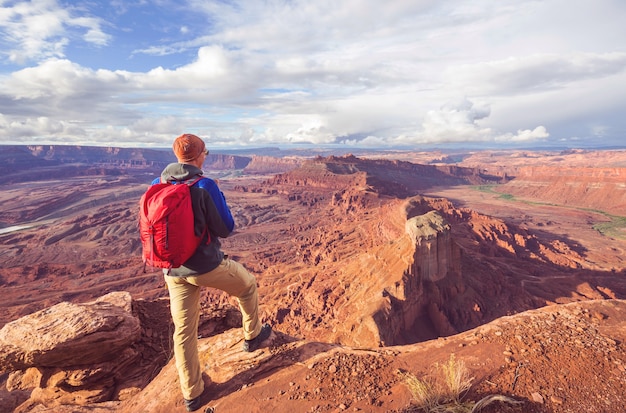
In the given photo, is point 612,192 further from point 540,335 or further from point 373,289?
point 540,335

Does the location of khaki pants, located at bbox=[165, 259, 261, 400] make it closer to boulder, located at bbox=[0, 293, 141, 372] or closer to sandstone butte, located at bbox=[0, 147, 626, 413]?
sandstone butte, located at bbox=[0, 147, 626, 413]

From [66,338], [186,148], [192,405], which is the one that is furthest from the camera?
[66,338]

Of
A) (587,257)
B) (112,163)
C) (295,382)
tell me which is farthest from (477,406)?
(112,163)

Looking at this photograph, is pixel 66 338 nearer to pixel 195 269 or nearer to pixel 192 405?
pixel 192 405

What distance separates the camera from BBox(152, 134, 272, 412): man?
299cm

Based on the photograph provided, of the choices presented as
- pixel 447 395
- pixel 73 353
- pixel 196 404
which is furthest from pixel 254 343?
pixel 73 353

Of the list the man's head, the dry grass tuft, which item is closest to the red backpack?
the man's head

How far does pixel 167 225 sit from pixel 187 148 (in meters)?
0.84

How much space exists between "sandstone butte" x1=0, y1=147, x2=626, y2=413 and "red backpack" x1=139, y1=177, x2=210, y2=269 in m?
1.81

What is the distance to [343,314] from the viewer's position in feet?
56.8

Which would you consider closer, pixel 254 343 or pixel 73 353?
pixel 254 343

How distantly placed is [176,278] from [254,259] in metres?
Answer: 35.6

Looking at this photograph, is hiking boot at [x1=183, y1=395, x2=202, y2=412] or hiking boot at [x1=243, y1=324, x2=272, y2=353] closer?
hiking boot at [x1=183, y1=395, x2=202, y2=412]

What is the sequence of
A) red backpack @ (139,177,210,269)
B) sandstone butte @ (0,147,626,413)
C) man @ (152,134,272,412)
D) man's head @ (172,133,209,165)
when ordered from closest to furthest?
red backpack @ (139,177,210,269) < man @ (152,134,272,412) < man's head @ (172,133,209,165) < sandstone butte @ (0,147,626,413)
